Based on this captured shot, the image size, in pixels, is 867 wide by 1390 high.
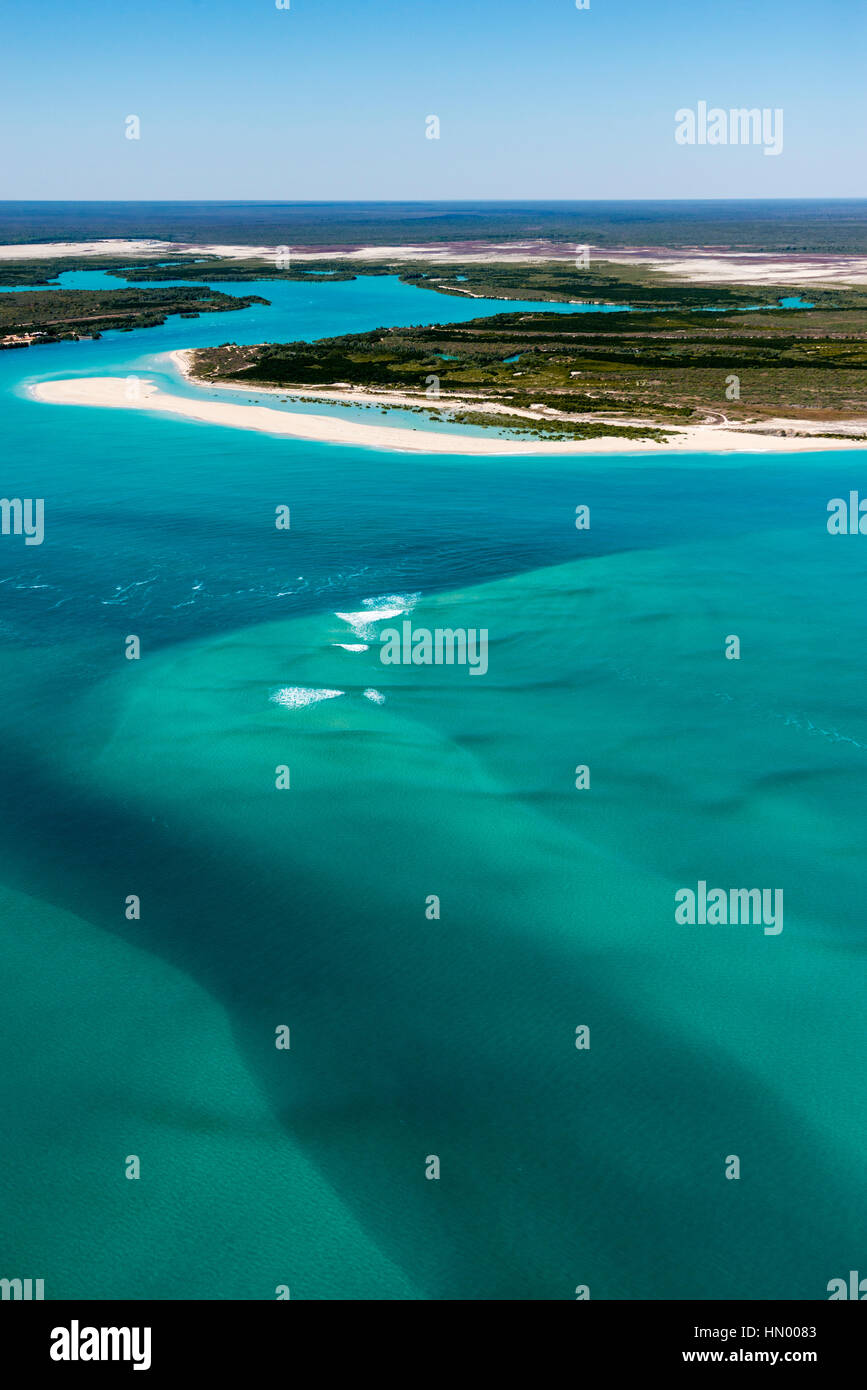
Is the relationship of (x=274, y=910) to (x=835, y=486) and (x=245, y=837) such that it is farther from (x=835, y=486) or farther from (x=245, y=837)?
(x=835, y=486)

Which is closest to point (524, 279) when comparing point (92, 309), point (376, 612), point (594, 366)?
point (92, 309)

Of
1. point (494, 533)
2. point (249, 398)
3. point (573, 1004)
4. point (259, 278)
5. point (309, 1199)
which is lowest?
point (309, 1199)

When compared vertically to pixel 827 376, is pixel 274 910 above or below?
below

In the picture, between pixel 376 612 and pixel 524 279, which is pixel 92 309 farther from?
pixel 376 612

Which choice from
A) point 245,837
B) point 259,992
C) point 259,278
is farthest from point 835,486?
point 259,278

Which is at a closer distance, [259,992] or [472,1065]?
[472,1065]

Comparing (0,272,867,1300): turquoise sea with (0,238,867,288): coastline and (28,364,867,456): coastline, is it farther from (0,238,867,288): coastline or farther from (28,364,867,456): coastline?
(0,238,867,288): coastline

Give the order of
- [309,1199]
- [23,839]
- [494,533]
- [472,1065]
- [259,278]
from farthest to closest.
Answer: [259,278] < [494,533] < [23,839] < [472,1065] < [309,1199]

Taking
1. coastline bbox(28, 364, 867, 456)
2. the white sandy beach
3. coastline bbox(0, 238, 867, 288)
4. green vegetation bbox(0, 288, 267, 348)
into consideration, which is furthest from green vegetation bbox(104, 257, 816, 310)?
the white sandy beach
